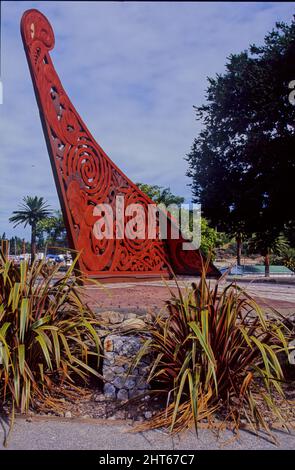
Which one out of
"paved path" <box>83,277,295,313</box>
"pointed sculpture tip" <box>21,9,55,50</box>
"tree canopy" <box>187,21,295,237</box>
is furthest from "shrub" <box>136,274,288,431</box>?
"tree canopy" <box>187,21,295,237</box>

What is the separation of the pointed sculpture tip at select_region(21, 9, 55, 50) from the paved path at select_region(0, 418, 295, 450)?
17.7 feet

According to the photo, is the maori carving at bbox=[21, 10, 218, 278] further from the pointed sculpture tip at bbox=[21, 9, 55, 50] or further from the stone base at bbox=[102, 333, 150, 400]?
the stone base at bbox=[102, 333, 150, 400]

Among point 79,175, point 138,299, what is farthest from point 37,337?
point 79,175

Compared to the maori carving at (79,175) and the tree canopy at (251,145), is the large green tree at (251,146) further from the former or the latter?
the maori carving at (79,175)

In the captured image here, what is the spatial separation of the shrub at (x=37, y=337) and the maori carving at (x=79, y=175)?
2.09m

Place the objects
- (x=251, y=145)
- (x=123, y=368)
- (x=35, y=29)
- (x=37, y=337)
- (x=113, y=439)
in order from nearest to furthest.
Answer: (x=113, y=439) → (x=37, y=337) → (x=123, y=368) → (x=35, y=29) → (x=251, y=145)

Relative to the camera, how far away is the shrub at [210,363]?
348 cm

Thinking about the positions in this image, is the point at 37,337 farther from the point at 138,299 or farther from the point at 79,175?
the point at 79,175

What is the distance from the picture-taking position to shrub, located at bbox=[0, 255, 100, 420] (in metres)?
3.55

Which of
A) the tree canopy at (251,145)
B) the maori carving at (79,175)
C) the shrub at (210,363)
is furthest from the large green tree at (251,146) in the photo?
the shrub at (210,363)

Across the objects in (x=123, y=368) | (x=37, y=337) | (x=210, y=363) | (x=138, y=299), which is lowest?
(x=123, y=368)

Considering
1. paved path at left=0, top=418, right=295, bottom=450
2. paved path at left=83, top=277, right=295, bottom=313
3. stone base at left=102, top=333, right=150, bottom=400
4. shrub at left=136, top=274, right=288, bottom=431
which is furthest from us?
paved path at left=83, top=277, right=295, bottom=313

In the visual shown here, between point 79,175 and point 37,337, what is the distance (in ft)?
12.4

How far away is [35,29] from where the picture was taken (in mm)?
6879
